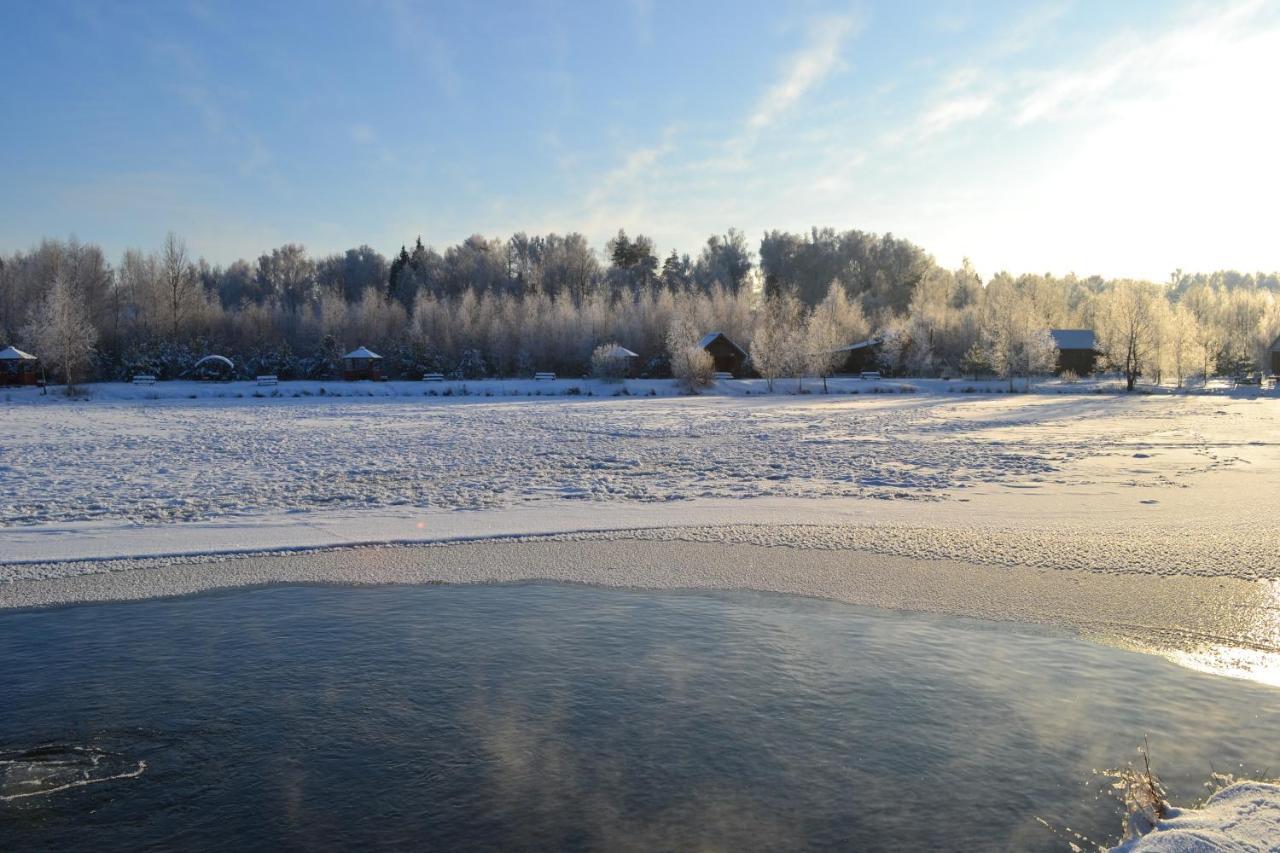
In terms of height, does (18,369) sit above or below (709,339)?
below

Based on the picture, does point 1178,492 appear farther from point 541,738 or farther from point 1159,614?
point 541,738

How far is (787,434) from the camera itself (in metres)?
24.6

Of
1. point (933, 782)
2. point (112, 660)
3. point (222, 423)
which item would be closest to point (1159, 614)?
point (933, 782)

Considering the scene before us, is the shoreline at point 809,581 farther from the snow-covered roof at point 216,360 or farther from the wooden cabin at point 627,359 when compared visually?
the snow-covered roof at point 216,360

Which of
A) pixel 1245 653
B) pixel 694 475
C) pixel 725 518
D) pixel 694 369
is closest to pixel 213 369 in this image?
pixel 694 369

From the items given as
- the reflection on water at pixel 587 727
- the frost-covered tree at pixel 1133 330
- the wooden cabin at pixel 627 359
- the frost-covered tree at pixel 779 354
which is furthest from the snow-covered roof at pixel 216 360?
the frost-covered tree at pixel 1133 330

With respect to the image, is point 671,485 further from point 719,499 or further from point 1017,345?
point 1017,345

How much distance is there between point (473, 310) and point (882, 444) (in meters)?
58.0

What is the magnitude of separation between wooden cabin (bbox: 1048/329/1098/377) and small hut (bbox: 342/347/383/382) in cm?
5266

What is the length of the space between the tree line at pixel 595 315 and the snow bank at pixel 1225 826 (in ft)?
162

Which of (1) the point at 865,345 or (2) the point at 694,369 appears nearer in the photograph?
(2) the point at 694,369

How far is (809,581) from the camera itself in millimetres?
8891

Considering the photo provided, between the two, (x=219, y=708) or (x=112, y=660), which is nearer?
(x=219, y=708)

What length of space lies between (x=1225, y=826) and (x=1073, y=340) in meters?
72.1
